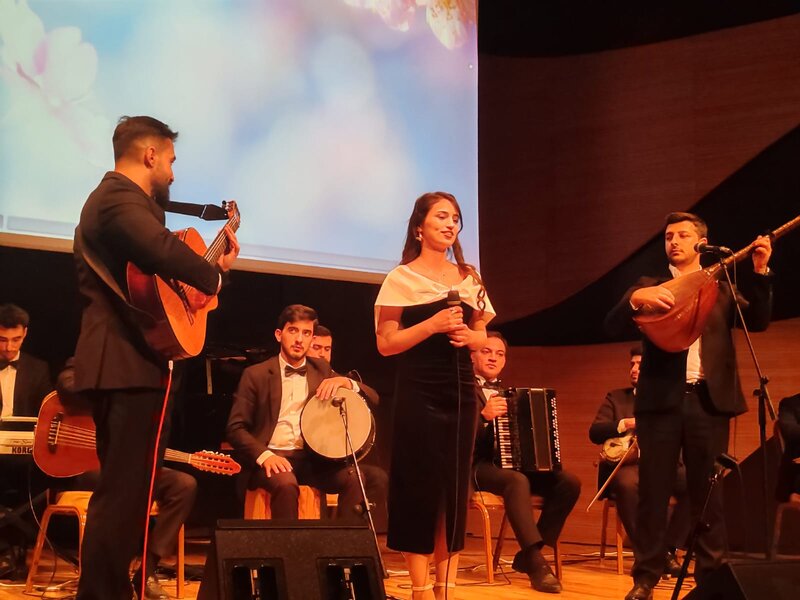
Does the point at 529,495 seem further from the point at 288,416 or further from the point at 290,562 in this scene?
the point at 290,562

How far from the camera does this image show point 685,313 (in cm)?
367

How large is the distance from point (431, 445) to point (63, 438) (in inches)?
77.0

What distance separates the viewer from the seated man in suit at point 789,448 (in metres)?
4.80

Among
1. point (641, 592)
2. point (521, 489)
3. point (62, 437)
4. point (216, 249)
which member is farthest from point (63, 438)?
point (641, 592)

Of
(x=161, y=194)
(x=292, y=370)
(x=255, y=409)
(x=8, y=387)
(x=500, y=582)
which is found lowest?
(x=500, y=582)

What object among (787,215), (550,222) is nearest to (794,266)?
(787,215)

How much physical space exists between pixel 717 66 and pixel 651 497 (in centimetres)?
397

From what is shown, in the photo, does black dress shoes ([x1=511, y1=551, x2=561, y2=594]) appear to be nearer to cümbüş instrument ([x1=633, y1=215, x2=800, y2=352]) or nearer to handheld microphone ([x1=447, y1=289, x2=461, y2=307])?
cümbüş instrument ([x1=633, y1=215, x2=800, y2=352])

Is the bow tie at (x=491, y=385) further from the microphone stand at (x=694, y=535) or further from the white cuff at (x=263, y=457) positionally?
the microphone stand at (x=694, y=535)

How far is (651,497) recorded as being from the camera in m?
3.78

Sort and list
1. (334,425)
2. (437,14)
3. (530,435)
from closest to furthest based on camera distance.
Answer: (334,425), (530,435), (437,14)

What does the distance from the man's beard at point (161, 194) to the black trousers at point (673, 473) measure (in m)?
2.13

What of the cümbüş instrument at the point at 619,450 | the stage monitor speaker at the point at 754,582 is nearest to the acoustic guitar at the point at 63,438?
the stage monitor speaker at the point at 754,582

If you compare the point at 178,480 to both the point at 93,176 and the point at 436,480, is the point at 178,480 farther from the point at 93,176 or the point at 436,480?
the point at 436,480
